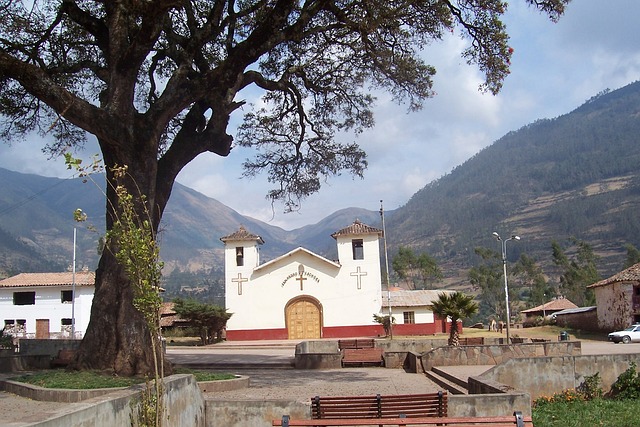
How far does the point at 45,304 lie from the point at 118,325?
42.9 metres

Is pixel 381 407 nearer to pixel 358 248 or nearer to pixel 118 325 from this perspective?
pixel 118 325

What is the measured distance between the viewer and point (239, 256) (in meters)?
46.2

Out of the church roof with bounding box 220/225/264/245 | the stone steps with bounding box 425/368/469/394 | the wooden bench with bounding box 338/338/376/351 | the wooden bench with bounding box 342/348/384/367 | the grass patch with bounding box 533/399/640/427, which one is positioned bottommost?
the grass patch with bounding box 533/399/640/427

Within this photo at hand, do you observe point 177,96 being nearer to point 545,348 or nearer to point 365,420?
point 365,420

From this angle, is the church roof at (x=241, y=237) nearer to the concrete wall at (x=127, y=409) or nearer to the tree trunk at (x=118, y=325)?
the tree trunk at (x=118, y=325)

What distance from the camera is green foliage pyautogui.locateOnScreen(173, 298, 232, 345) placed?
38.8 m

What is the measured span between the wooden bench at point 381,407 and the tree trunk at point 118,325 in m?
4.71

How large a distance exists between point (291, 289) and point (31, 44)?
31035 millimetres

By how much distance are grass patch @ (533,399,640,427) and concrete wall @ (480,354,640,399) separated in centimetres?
78

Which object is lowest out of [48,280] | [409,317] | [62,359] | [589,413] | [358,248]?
[589,413]

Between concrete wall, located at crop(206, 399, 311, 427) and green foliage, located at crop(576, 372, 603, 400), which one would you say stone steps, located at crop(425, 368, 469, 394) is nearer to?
green foliage, located at crop(576, 372, 603, 400)

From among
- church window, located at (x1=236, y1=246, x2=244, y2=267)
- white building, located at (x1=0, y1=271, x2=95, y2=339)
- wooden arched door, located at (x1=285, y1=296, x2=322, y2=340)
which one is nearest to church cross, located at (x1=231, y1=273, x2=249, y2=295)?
church window, located at (x1=236, y1=246, x2=244, y2=267)

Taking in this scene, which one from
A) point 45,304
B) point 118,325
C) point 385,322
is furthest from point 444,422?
point 45,304

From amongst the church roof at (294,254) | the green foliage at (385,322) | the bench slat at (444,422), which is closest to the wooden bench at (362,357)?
the bench slat at (444,422)
